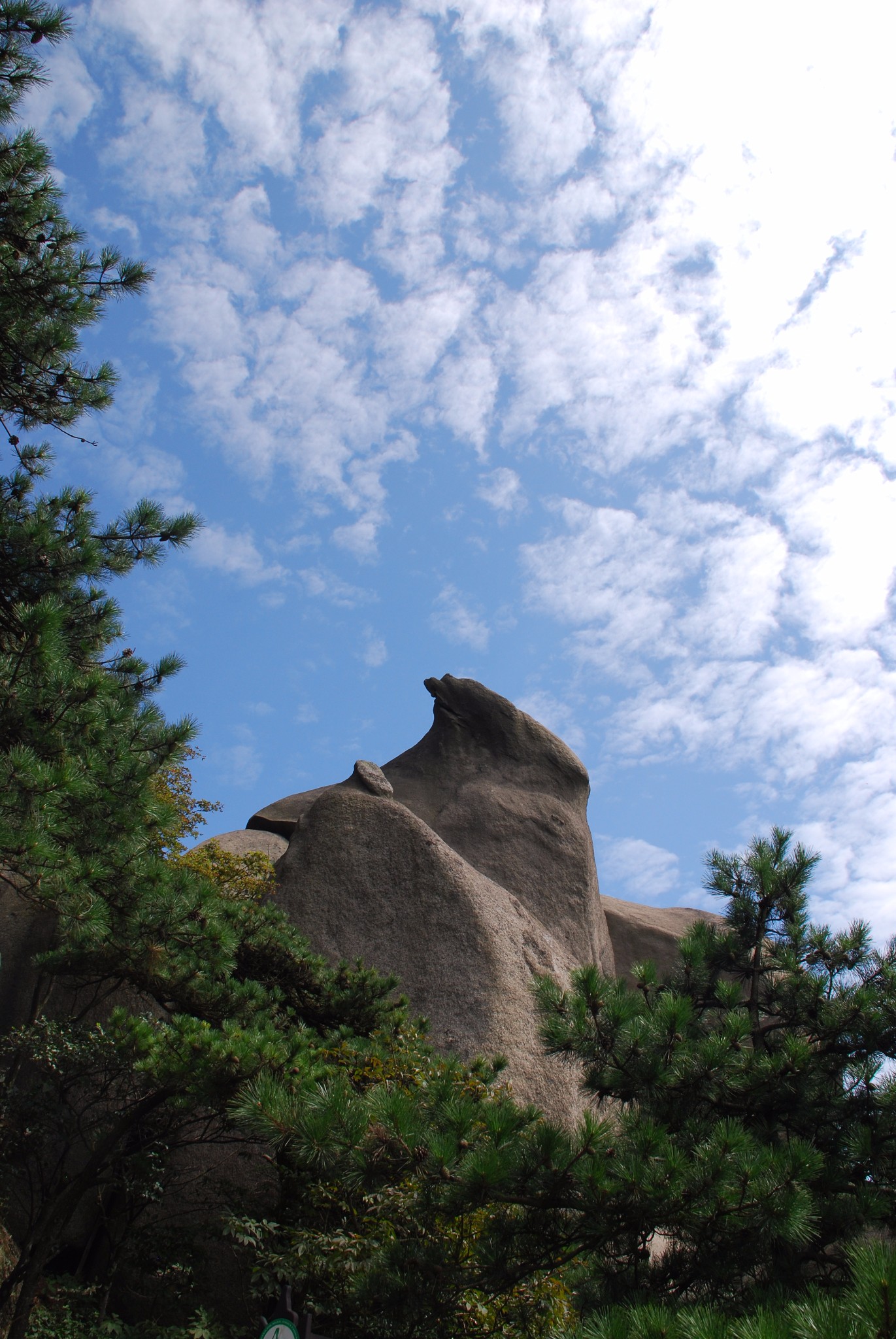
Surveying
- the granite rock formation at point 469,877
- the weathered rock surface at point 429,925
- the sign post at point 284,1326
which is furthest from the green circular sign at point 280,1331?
the weathered rock surface at point 429,925

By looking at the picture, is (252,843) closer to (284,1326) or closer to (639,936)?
(639,936)

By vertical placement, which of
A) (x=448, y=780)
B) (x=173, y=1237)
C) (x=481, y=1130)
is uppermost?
(x=448, y=780)

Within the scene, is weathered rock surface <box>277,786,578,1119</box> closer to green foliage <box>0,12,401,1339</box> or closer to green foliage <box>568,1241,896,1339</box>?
green foliage <box>0,12,401,1339</box>

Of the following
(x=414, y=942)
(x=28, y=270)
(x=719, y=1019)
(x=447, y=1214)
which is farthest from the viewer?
(x=414, y=942)

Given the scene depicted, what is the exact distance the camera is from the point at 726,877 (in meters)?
6.32

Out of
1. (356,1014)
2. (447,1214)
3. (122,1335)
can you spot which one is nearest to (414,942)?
(356,1014)

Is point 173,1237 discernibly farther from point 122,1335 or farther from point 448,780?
point 448,780

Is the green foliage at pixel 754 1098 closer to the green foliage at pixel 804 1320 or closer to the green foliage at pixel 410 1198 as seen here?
the green foliage at pixel 410 1198

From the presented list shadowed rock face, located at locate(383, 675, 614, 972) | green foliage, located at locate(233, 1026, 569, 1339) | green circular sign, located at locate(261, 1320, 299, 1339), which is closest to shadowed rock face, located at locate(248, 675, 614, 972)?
shadowed rock face, located at locate(383, 675, 614, 972)

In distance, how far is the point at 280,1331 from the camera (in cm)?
381

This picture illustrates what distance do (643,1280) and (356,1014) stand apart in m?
3.97

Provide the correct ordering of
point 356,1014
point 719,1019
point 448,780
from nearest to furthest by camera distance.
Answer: point 719,1019
point 356,1014
point 448,780

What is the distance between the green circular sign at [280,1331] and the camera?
379 centimetres

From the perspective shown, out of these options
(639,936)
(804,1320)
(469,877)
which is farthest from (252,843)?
(804,1320)
